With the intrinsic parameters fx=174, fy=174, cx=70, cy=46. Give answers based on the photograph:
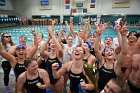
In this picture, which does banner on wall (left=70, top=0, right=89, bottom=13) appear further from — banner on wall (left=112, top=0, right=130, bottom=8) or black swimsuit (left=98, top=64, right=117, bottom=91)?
black swimsuit (left=98, top=64, right=117, bottom=91)

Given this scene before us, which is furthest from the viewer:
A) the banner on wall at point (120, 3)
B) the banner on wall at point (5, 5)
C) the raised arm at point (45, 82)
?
the banner on wall at point (5, 5)

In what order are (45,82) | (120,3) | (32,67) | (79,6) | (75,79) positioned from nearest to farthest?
(32,67), (45,82), (75,79), (120,3), (79,6)

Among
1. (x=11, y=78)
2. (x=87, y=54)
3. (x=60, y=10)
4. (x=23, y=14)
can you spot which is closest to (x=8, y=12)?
(x=23, y=14)

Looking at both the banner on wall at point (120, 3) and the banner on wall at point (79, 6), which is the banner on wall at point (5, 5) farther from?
the banner on wall at point (120, 3)

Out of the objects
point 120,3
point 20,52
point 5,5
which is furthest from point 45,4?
point 20,52

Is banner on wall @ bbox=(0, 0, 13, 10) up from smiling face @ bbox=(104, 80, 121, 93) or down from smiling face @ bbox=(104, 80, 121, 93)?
up

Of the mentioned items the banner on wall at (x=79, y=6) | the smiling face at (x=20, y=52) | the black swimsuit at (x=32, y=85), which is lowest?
the black swimsuit at (x=32, y=85)

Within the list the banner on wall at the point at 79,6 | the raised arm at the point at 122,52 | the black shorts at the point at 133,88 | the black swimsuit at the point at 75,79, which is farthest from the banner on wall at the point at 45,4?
the black shorts at the point at 133,88

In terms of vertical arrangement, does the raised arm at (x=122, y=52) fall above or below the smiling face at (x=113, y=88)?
above

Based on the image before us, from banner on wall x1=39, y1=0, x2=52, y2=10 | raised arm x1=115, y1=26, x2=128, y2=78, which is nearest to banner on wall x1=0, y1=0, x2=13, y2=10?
banner on wall x1=39, y1=0, x2=52, y2=10

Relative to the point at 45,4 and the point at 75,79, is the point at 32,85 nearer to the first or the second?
the point at 75,79

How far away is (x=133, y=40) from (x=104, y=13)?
23.4 m

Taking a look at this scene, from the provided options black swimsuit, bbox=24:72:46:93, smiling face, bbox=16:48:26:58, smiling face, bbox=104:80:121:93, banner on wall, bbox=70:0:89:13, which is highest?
banner on wall, bbox=70:0:89:13


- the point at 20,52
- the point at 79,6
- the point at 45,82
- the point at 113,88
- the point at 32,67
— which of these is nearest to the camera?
the point at 113,88
